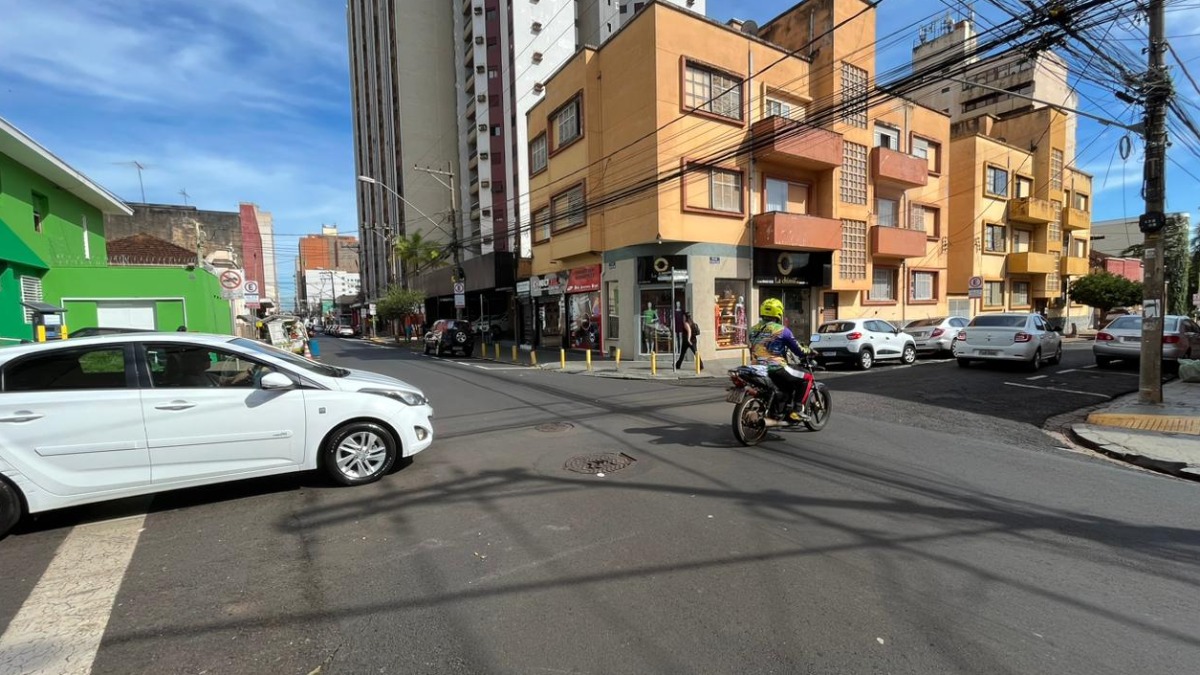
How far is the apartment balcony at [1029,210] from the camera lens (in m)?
29.0

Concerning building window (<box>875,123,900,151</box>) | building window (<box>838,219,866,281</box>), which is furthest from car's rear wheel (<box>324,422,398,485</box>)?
building window (<box>875,123,900,151</box>)

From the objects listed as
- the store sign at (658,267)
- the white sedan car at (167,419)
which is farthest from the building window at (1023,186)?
the white sedan car at (167,419)

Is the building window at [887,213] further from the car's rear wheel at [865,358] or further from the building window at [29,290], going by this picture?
the building window at [29,290]

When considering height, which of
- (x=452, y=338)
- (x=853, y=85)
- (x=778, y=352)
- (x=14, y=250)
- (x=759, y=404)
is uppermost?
(x=853, y=85)

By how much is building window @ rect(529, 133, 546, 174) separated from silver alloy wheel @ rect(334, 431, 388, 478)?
20.4 metres

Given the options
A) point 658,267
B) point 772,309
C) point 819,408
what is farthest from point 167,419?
point 658,267

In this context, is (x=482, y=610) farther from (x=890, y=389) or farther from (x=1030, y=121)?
(x=1030, y=121)

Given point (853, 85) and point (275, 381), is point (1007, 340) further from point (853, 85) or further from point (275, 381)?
point (275, 381)

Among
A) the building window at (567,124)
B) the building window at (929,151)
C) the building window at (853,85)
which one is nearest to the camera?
the building window at (853,85)

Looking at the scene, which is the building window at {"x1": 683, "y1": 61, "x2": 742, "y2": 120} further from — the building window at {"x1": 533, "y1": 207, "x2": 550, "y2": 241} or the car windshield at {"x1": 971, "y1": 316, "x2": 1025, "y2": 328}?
the car windshield at {"x1": 971, "y1": 316, "x2": 1025, "y2": 328}

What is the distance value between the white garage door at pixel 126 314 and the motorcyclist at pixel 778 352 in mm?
20988

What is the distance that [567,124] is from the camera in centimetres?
2203

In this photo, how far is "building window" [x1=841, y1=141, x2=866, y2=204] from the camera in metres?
21.4

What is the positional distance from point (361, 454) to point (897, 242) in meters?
23.9
